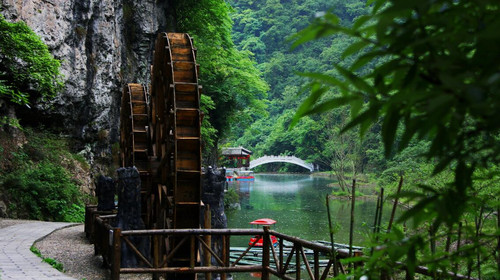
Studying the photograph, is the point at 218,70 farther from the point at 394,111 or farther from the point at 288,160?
the point at 288,160

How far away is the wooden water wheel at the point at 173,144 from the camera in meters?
8.02

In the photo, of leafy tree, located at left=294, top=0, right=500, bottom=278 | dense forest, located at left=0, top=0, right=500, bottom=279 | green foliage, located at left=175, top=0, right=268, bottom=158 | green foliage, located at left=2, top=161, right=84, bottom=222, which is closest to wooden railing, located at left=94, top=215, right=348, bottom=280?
dense forest, located at left=0, top=0, right=500, bottom=279

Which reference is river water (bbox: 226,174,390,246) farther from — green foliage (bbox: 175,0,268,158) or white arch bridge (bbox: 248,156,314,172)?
white arch bridge (bbox: 248,156,314,172)

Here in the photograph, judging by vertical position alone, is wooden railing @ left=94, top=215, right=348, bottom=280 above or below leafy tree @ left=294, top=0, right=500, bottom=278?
below

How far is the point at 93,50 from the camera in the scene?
1836 centimetres

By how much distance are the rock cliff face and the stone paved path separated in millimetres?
6110

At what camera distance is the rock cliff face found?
15812 millimetres

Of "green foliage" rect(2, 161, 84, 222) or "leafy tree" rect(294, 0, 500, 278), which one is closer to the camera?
"leafy tree" rect(294, 0, 500, 278)

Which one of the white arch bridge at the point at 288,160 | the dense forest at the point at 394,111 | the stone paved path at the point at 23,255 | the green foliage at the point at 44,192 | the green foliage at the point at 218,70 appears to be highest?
the green foliage at the point at 218,70

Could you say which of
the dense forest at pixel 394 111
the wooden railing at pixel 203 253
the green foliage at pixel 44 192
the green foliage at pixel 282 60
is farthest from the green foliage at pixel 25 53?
the green foliage at pixel 282 60

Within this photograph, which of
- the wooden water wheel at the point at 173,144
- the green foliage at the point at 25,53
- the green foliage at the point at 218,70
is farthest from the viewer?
the green foliage at the point at 218,70

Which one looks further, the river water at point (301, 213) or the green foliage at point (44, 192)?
the river water at point (301, 213)

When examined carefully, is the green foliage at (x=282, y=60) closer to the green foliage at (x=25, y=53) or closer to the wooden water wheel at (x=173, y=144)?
the green foliage at (x=25, y=53)

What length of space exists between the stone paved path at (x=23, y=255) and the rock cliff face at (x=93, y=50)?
6110mm
